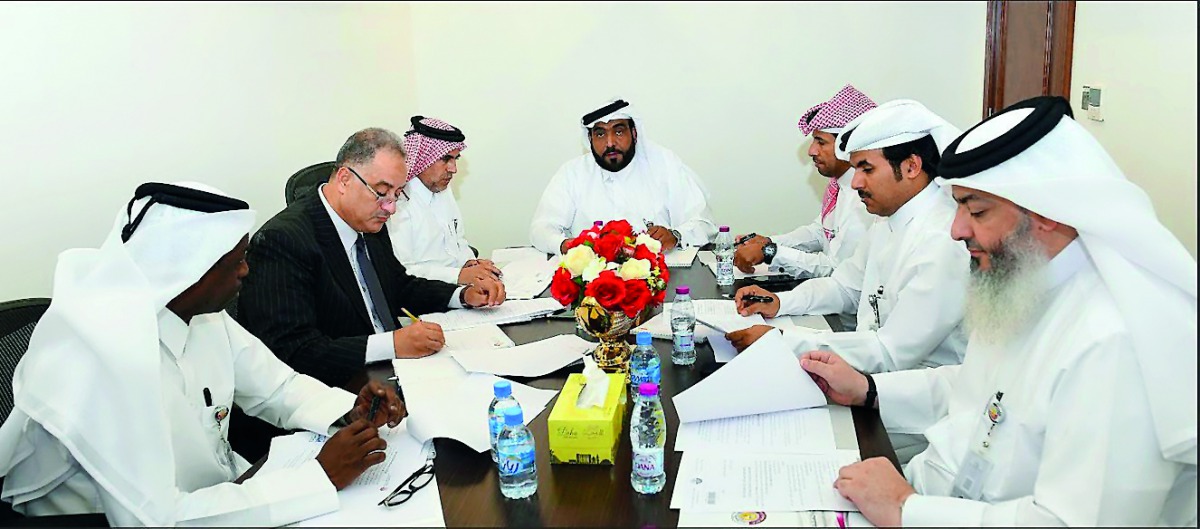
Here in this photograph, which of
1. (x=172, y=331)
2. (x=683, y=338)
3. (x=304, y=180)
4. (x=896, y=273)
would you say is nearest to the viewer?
(x=172, y=331)

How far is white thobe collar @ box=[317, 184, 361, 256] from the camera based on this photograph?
10.1 feet

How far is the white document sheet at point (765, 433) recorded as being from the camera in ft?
6.35

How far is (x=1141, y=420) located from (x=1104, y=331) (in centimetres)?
16

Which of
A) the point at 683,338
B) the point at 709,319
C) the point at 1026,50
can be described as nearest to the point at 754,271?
the point at 709,319

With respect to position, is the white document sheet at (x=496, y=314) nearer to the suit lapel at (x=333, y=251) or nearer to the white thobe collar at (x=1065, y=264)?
the suit lapel at (x=333, y=251)

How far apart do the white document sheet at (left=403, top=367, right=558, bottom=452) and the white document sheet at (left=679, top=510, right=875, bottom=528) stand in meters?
0.52

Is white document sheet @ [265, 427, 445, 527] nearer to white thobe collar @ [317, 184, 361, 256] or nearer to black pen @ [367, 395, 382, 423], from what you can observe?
black pen @ [367, 395, 382, 423]

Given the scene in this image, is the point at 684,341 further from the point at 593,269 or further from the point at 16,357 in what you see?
the point at 16,357

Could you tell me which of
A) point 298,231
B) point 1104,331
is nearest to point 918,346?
point 1104,331

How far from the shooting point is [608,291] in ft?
7.66

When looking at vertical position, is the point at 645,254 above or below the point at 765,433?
above

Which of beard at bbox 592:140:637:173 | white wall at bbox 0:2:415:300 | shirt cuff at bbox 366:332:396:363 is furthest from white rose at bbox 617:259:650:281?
beard at bbox 592:140:637:173

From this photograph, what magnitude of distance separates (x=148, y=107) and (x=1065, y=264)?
3.40 m

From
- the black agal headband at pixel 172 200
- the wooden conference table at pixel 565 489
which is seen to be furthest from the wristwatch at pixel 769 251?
the black agal headband at pixel 172 200
